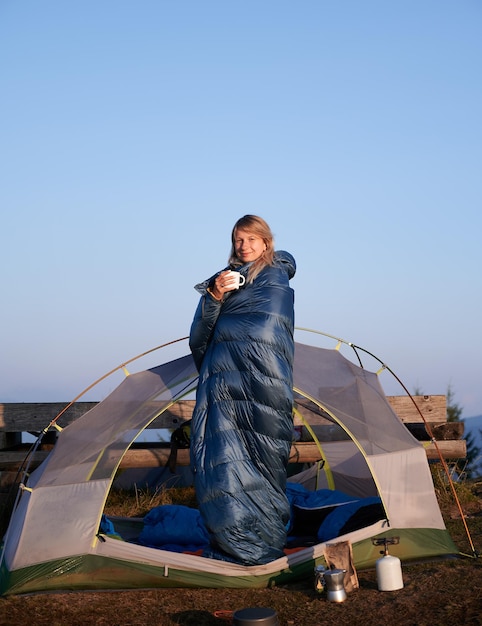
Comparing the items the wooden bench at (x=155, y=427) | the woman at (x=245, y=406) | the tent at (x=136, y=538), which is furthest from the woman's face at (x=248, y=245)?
the wooden bench at (x=155, y=427)

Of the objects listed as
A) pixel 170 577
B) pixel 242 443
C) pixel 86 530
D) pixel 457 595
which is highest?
pixel 242 443

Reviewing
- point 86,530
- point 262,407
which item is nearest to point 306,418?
point 262,407

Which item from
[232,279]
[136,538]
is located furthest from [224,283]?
[136,538]

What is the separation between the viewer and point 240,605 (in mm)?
4520

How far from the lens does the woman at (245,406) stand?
488 centimetres

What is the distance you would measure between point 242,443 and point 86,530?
3.76ft

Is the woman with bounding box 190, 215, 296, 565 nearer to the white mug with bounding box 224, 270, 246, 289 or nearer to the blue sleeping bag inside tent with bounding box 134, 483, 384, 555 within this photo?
the white mug with bounding box 224, 270, 246, 289

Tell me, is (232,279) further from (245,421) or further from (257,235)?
(245,421)

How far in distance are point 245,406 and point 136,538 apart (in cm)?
194

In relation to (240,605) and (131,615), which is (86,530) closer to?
(131,615)

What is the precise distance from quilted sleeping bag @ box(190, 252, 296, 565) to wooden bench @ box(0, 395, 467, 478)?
2585mm

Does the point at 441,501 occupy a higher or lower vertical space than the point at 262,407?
lower

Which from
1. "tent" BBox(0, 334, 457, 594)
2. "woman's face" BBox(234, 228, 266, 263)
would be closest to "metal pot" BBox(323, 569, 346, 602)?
"tent" BBox(0, 334, 457, 594)

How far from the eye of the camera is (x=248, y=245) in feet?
17.3
